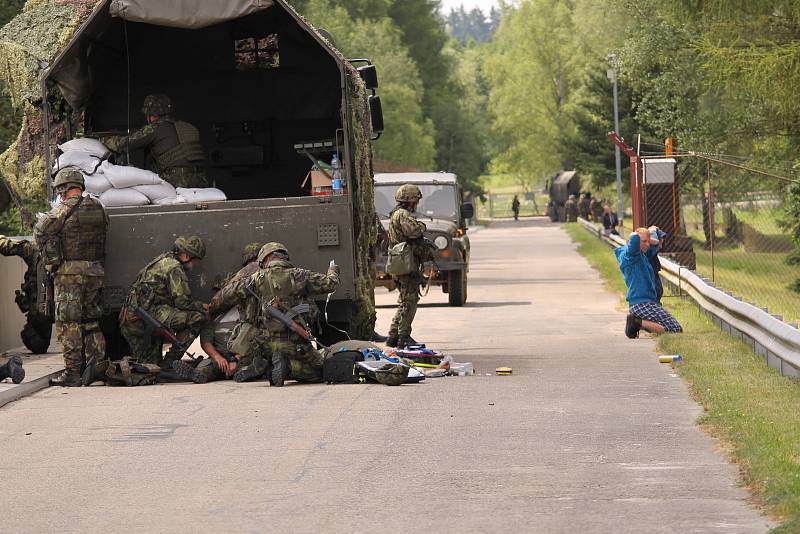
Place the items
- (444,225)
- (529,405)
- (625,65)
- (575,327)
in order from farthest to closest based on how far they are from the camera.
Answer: (625,65) < (444,225) < (575,327) < (529,405)

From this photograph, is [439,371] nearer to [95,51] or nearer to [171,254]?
[171,254]

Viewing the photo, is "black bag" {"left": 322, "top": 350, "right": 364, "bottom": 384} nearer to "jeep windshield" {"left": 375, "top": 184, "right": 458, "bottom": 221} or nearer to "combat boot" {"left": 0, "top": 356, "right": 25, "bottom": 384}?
"combat boot" {"left": 0, "top": 356, "right": 25, "bottom": 384}

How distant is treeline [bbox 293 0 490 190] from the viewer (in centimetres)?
7189

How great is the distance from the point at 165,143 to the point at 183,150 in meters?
0.22

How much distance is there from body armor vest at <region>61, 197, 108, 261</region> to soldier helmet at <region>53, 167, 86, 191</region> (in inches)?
6.7

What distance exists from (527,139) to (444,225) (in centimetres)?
7720

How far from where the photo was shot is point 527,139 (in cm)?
10162

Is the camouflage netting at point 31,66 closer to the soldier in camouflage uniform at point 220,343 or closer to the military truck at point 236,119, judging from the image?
the military truck at point 236,119

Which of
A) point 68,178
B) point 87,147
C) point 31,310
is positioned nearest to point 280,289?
point 68,178

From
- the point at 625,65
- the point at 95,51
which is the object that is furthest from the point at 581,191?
the point at 95,51

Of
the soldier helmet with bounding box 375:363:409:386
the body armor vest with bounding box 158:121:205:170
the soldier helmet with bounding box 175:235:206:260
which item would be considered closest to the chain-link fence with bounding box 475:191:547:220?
the body armor vest with bounding box 158:121:205:170

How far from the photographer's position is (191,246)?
555 inches

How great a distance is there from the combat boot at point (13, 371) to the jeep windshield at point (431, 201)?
12509 millimetres

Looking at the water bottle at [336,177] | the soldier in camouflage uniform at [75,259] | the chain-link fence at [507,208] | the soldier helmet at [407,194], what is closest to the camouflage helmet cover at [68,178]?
the soldier in camouflage uniform at [75,259]
